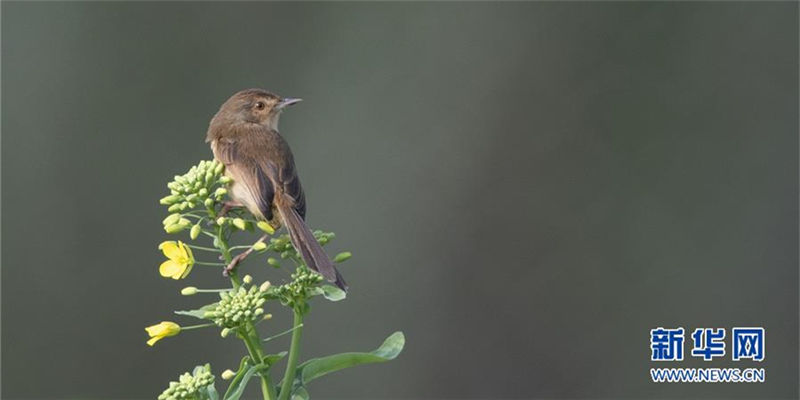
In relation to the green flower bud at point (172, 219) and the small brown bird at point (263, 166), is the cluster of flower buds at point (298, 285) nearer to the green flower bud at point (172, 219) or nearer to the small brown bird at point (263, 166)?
the small brown bird at point (263, 166)

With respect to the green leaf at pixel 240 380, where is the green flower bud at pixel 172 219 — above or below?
above

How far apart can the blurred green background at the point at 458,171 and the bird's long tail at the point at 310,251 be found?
22.3ft

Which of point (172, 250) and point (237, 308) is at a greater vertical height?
point (172, 250)

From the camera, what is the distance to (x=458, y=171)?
446 inches

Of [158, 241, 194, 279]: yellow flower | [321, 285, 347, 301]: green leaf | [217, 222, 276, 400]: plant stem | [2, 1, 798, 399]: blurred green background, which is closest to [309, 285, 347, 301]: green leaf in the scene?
[321, 285, 347, 301]: green leaf

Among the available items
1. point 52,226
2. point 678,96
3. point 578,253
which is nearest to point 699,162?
point 678,96

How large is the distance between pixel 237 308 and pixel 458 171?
8.84m

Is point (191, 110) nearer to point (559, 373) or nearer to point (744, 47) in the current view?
point (559, 373)

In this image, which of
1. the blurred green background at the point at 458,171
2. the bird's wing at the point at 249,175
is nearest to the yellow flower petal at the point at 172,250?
the bird's wing at the point at 249,175

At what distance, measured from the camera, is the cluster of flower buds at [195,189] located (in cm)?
290

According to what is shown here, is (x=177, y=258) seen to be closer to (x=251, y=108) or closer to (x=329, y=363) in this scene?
(x=329, y=363)

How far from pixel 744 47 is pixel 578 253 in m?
2.81

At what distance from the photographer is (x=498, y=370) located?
11.1 m

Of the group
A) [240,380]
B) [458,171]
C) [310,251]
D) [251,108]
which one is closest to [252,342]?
[240,380]
